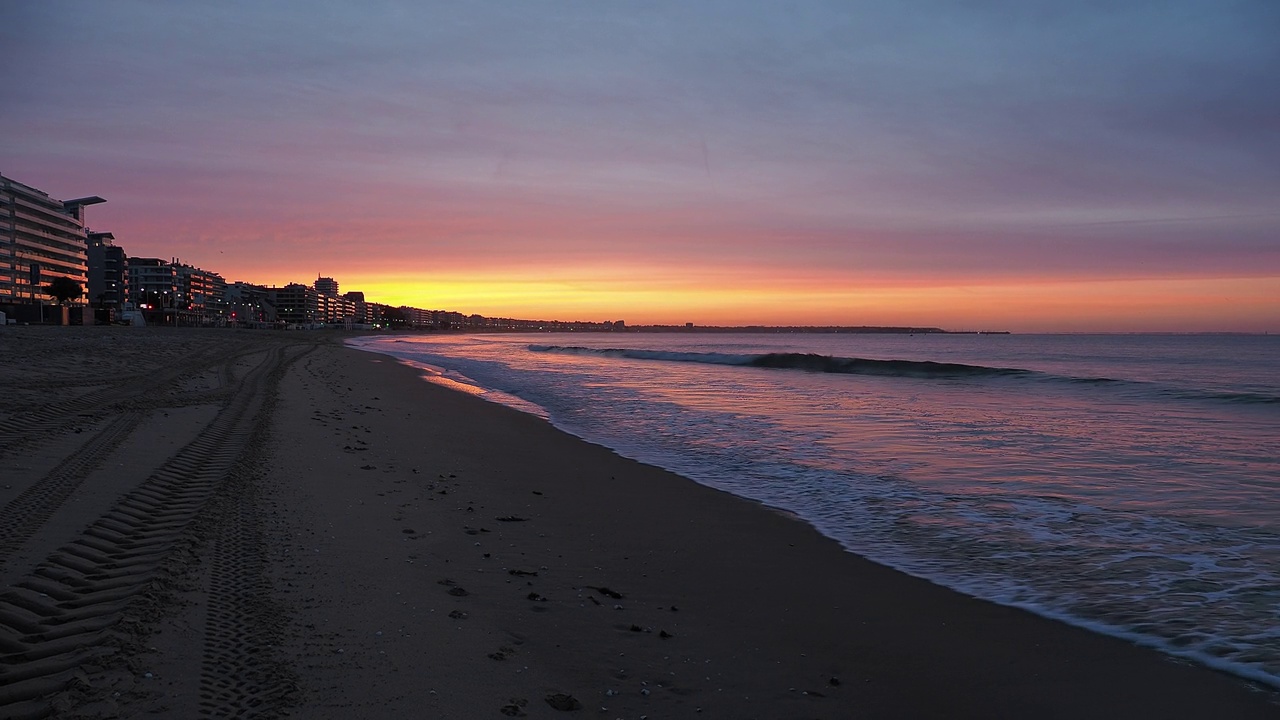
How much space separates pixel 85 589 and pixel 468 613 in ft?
6.90

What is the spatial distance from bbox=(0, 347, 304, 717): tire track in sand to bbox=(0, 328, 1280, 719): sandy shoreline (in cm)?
2

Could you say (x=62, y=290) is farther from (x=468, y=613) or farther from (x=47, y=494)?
(x=468, y=613)

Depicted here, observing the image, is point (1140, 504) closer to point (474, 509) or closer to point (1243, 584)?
point (1243, 584)

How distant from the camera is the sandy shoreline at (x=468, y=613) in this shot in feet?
10.9

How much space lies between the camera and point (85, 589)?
4047 mm

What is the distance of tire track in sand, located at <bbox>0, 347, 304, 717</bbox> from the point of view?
3082 millimetres

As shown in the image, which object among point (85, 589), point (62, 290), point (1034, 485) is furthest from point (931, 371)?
point (62, 290)

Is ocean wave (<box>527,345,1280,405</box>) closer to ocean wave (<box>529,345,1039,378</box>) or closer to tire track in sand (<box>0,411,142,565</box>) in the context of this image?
ocean wave (<box>529,345,1039,378</box>)

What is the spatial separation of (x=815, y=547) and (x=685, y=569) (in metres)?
1.43

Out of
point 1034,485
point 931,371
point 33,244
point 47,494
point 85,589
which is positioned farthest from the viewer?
point 33,244

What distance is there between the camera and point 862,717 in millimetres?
3451

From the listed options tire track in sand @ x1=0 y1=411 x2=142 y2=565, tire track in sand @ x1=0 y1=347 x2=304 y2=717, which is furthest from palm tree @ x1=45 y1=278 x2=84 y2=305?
tire track in sand @ x1=0 y1=347 x2=304 y2=717

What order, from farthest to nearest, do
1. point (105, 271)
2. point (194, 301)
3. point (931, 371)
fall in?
point (194, 301), point (105, 271), point (931, 371)

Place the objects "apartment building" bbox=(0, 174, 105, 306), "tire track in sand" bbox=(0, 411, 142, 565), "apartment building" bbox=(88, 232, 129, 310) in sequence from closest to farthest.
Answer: "tire track in sand" bbox=(0, 411, 142, 565) → "apartment building" bbox=(0, 174, 105, 306) → "apartment building" bbox=(88, 232, 129, 310)
